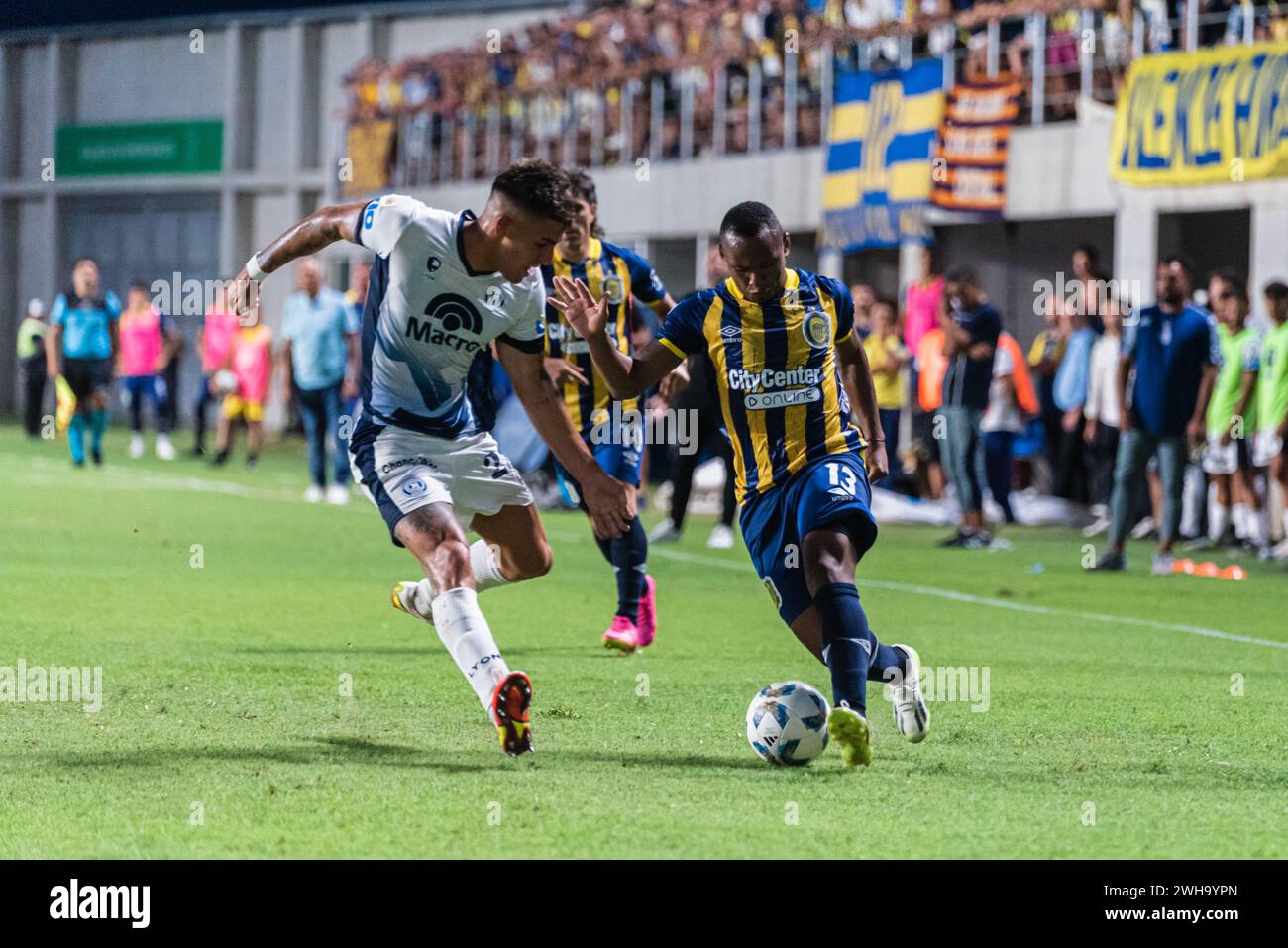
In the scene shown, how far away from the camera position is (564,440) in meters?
7.33

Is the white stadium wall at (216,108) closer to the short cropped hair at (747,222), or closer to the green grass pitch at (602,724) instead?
the green grass pitch at (602,724)

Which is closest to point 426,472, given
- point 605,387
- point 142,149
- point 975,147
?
point 605,387

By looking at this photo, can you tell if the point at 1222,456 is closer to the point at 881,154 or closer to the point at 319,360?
the point at 881,154

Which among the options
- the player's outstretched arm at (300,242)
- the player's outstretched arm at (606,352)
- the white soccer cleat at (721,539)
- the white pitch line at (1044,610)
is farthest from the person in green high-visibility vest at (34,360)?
the player's outstretched arm at (606,352)

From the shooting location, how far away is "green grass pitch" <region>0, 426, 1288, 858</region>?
5.67m

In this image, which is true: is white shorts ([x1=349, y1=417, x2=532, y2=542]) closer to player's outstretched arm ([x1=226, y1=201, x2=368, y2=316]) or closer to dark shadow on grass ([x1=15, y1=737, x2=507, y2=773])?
player's outstretched arm ([x1=226, y1=201, x2=368, y2=316])

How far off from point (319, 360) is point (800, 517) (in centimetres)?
1359

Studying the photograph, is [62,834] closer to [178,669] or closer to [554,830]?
[554,830]

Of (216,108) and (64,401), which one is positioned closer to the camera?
(64,401)

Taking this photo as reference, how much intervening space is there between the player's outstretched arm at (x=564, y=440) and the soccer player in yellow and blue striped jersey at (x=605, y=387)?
2.53 m

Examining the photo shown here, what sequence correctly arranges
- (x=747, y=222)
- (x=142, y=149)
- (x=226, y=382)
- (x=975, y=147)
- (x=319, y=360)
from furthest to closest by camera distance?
(x=142, y=149) → (x=226, y=382) → (x=975, y=147) → (x=319, y=360) → (x=747, y=222)

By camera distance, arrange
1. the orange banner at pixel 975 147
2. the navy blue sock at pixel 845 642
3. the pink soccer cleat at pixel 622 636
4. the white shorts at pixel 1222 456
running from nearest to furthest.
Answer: the navy blue sock at pixel 845 642 → the pink soccer cleat at pixel 622 636 → the white shorts at pixel 1222 456 → the orange banner at pixel 975 147

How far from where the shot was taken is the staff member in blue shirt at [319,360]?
66.5 feet

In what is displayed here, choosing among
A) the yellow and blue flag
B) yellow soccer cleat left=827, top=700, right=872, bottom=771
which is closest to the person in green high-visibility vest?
the yellow and blue flag
